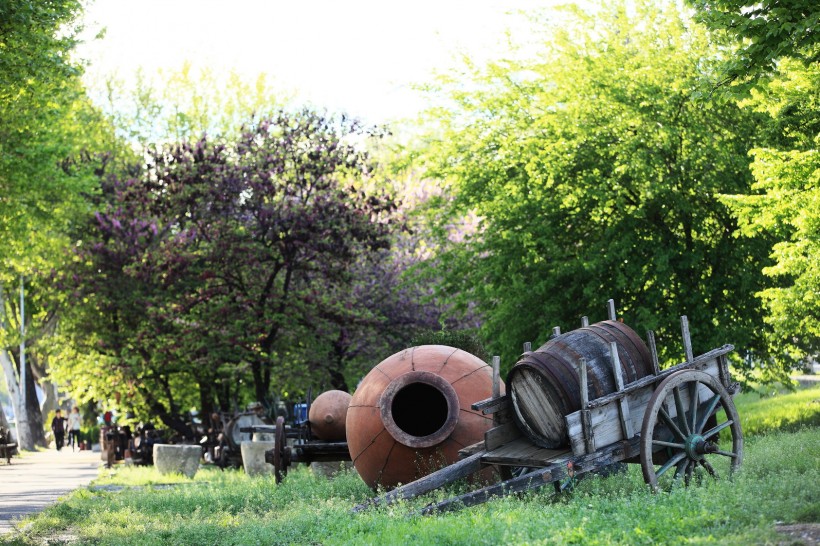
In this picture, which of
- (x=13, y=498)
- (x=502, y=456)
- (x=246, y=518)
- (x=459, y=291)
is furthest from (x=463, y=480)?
(x=459, y=291)

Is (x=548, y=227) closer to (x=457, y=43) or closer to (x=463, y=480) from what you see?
(x=457, y=43)

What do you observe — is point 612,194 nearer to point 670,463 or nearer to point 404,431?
point 404,431

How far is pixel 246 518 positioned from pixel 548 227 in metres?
11.3

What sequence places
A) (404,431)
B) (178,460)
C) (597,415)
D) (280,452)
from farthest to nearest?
(178,460) → (280,452) → (404,431) → (597,415)

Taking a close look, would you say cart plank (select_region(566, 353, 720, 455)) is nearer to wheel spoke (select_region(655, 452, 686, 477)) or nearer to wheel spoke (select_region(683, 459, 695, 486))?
wheel spoke (select_region(655, 452, 686, 477))

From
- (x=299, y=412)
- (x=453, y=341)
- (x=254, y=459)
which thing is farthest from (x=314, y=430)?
(x=299, y=412)

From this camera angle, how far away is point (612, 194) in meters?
21.5

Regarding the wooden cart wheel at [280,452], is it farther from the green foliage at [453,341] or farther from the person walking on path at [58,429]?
the person walking on path at [58,429]

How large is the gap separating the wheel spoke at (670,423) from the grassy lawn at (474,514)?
0.69 meters

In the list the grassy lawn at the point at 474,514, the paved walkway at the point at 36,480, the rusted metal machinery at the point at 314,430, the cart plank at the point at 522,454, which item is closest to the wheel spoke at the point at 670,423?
the grassy lawn at the point at 474,514

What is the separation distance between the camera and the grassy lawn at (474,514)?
26.7 ft

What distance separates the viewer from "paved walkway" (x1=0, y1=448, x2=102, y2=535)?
16.8m

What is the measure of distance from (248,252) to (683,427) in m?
17.4

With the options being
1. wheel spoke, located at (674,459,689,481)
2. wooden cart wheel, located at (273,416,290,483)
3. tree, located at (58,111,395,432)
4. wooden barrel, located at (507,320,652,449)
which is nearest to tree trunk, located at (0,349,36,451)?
tree, located at (58,111,395,432)
